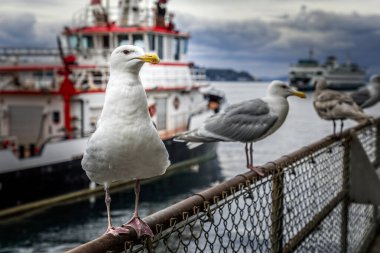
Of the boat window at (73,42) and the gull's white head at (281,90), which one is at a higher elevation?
the boat window at (73,42)

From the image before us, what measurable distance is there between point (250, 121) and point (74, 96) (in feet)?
51.5

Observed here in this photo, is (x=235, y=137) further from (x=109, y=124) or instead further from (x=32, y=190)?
(x=32, y=190)

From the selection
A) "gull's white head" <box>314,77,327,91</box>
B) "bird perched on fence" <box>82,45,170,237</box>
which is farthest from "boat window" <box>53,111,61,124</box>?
"bird perched on fence" <box>82,45,170,237</box>

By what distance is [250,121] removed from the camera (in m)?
4.55

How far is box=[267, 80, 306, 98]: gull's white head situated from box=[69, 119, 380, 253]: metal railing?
484 mm

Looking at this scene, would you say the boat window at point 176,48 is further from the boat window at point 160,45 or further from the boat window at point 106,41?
the boat window at point 106,41

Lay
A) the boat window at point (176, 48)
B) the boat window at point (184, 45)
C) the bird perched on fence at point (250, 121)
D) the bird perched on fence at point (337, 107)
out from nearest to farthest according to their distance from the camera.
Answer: the bird perched on fence at point (250, 121) < the bird perched on fence at point (337, 107) < the boat window at point (176, 48) < the boat window at point (184, 45)

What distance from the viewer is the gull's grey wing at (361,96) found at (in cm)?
899

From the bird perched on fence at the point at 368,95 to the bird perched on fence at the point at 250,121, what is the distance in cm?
478

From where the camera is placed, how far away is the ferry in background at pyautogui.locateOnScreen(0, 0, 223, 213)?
17281 millimetres

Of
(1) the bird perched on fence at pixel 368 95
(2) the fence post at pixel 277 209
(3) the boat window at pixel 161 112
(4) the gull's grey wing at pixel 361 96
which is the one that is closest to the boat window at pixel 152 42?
(3) the boat window at pixel 161 112

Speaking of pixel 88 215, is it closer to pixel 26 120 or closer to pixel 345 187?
pixel 26 120

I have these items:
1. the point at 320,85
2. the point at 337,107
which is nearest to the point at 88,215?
the point at 320,85

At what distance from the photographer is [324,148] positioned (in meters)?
4.12
